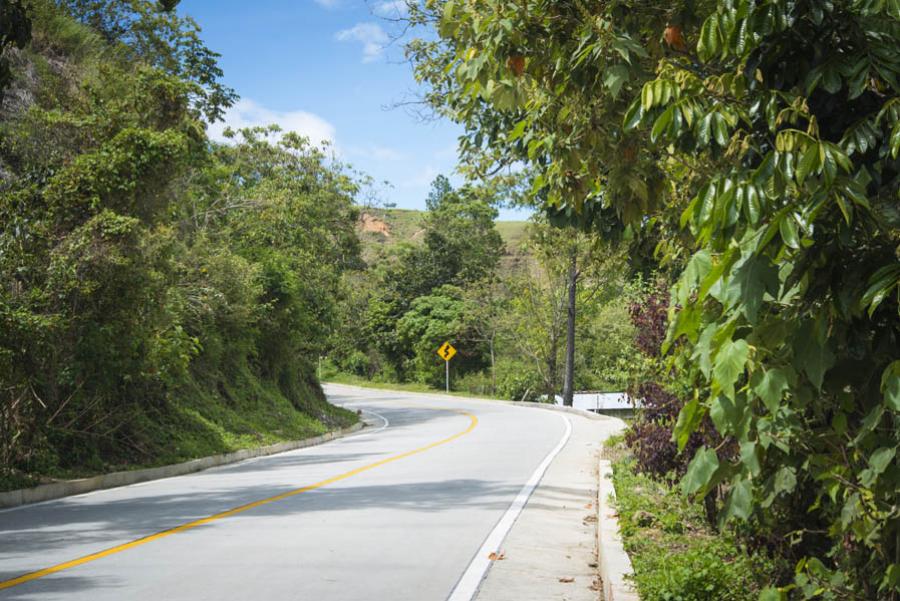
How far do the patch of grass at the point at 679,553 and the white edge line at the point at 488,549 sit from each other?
4.23 feet

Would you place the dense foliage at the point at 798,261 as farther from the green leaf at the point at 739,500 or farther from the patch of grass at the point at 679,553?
the patch of grass at the point at 679,553

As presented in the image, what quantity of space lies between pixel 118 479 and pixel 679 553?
11149 millimetres

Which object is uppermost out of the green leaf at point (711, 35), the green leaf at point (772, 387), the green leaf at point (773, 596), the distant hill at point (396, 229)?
the distant hill at point (396, 229)

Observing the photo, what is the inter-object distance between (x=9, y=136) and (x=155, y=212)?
9.19ft

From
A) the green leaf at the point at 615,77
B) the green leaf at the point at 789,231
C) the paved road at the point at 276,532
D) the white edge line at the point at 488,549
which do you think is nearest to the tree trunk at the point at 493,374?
the paved road at the point at 276,532

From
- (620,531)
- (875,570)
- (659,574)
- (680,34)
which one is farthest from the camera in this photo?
(620,531)

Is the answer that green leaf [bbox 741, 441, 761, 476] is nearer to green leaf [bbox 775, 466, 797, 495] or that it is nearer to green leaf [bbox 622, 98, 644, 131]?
green leaf [bbox 775, 466, 797, 495]

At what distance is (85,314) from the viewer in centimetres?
1504

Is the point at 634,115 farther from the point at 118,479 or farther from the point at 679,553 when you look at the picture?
the point at 118,479

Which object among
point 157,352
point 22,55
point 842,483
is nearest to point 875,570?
point 842,483

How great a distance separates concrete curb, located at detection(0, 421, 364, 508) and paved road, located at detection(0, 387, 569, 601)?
0.55 metres

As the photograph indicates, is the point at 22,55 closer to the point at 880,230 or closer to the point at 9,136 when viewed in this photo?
the point at 9,136

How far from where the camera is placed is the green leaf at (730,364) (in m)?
3.00

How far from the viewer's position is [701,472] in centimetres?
349
